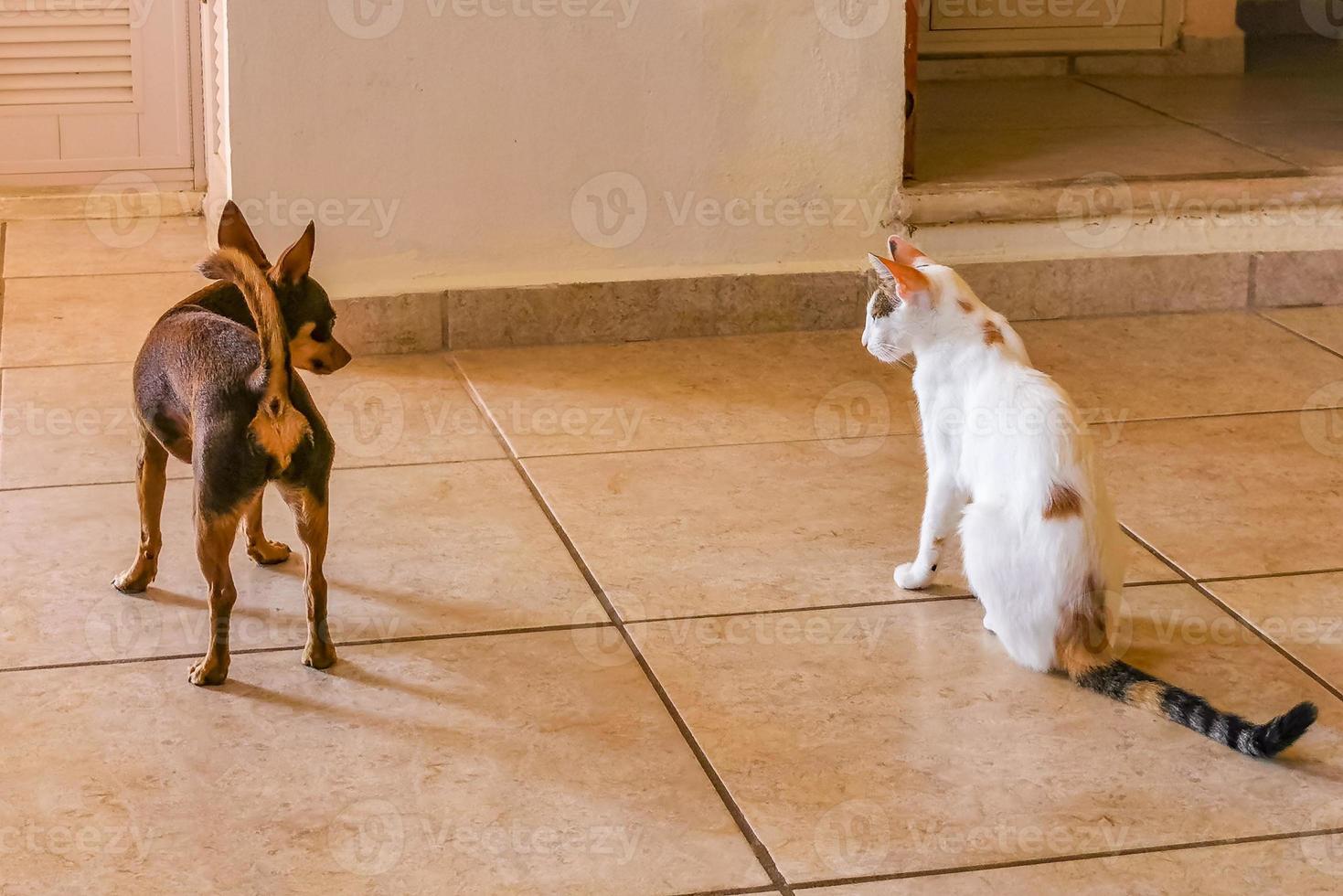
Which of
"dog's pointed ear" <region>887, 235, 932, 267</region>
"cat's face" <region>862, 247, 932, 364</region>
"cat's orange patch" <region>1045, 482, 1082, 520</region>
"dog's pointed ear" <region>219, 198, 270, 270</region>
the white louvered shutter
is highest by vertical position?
the white louvered shutter

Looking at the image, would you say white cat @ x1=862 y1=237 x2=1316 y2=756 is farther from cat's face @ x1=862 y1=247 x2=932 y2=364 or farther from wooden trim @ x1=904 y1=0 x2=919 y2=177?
wooden trim @ x1=904 y1=0 x2=919 y2=177

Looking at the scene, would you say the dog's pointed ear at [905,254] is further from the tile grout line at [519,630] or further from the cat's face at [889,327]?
the tile grout line at [519,630]

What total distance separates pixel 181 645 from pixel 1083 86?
18.6 feet

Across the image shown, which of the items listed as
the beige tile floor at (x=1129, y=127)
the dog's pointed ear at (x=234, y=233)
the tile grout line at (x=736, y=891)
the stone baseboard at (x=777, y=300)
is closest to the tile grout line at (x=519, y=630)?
the dog's pointed ear at (x=234, y=233)

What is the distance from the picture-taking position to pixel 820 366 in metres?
4.85

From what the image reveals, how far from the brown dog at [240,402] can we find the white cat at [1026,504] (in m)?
1.17

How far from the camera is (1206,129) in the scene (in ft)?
20.7

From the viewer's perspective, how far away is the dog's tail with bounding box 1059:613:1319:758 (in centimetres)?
268

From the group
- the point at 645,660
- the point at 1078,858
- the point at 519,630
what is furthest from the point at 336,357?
the point at 1078,858

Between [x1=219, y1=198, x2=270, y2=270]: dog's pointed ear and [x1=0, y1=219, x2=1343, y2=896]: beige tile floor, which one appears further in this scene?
[x1=219, y1=198, x2=270, y2=270]: dog's pointed ear

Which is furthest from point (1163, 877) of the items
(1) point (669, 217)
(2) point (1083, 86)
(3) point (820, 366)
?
(2) point (1083, 86)

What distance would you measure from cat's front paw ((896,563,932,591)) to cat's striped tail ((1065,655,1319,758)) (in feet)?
1.48

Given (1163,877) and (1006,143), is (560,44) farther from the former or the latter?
(1163,877)

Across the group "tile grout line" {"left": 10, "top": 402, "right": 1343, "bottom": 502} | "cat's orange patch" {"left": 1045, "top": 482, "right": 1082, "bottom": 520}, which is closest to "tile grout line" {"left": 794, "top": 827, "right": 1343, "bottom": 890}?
"cat's orange patch" {"left": 1045, "top": 482, "right": 1082, "bottom": 520}
